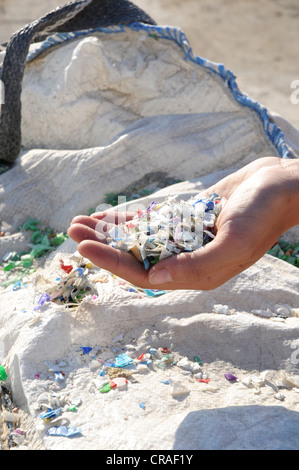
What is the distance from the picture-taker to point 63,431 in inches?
61.7

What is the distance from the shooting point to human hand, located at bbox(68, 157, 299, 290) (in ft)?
5.47

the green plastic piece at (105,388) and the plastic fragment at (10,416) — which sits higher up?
the plastic fragment at (10,416)

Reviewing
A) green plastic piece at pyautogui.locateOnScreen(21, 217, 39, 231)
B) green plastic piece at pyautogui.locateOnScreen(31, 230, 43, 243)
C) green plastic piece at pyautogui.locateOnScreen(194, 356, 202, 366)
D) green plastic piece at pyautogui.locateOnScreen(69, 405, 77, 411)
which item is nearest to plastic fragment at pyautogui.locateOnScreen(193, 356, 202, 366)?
green plastic piece at pyautogui.locateOnScreen(194, 356, 202, 366)

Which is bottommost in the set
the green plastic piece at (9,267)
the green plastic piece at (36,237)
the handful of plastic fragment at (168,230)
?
the green plastic piece at (9,267)

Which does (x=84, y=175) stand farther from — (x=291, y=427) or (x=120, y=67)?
(x=291, y=427)

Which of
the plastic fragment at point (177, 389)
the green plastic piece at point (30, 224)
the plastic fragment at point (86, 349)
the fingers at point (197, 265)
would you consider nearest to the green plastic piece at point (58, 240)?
the green plastic piece at point (30, 224)

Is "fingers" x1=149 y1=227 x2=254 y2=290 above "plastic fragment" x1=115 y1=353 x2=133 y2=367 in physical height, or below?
above

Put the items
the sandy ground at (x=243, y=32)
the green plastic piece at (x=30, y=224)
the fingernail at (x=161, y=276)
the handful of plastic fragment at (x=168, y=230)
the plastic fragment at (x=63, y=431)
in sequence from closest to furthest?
1. the plastic fragment at (x=63, y=431)
2. the fingernail at (x=161, y=276)
3. the handful of plastic fragment at (x=168, y=230)
4. the green plastic piece at (x=30, y=224)
5. the sandy ground at (x=243, y=32)

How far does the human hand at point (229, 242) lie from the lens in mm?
1668

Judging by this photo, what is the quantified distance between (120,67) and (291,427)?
2504mm

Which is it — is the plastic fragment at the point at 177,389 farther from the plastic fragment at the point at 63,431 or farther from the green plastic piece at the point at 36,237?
the green plastic piece at the point at 36,237

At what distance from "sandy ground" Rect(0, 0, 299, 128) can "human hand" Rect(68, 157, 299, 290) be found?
3.74 meters

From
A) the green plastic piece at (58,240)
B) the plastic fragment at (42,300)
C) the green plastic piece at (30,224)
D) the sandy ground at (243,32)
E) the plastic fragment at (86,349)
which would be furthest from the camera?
the sandy ground at (243,32)

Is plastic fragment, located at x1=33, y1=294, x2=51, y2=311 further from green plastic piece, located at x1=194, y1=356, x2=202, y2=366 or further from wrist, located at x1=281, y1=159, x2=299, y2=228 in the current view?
wrist, located at x1=281, y1=159, x2=299, y2=228
